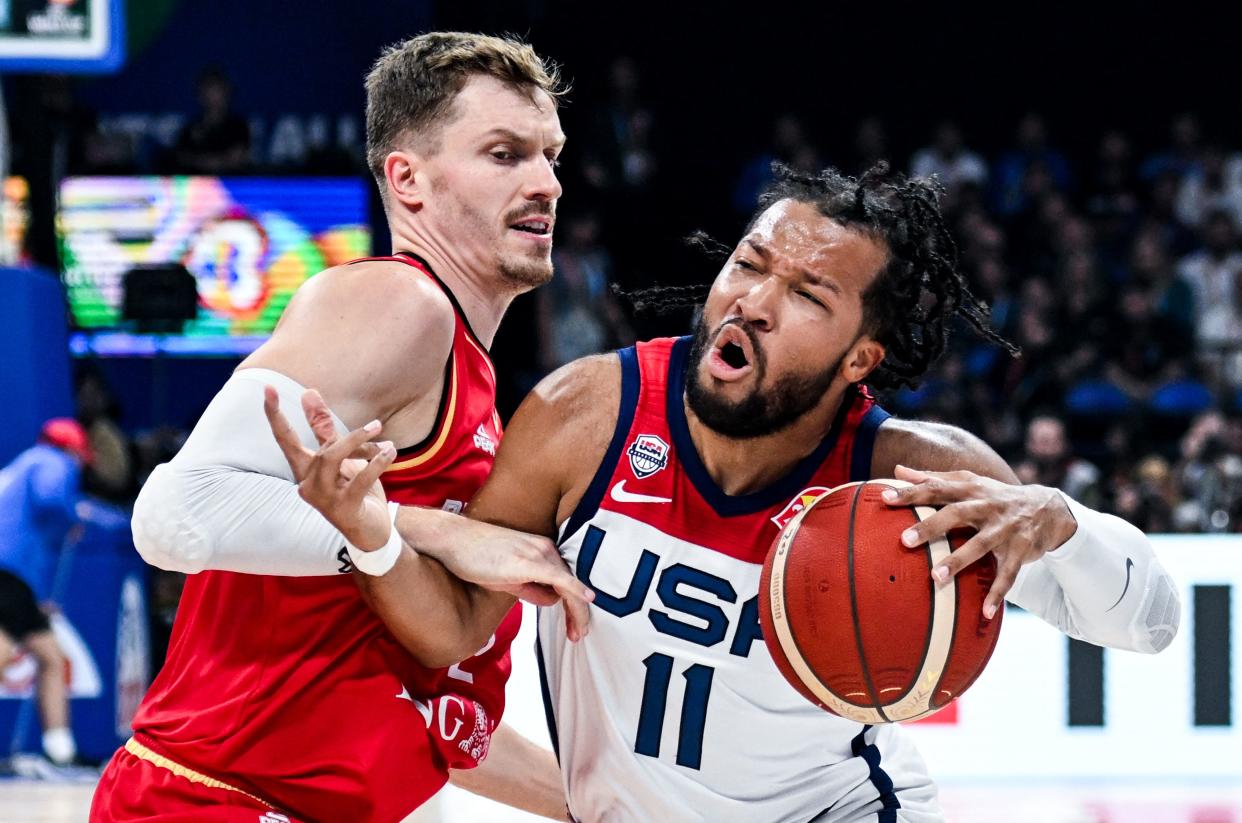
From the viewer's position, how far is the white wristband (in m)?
2.50

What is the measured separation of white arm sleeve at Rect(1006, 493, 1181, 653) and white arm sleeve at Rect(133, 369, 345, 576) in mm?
1306

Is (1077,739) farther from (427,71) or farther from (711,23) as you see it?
(711,23)

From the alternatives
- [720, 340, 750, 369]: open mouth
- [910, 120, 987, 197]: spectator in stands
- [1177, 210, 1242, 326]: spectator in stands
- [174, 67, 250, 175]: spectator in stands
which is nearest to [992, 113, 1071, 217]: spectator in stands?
[910, 120, 987, 197]: spectator in stands

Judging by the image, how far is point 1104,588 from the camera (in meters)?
2.80

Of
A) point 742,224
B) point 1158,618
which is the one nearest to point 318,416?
point 1158,618

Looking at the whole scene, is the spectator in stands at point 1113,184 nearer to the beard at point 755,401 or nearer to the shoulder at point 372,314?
the beard at point 755,401

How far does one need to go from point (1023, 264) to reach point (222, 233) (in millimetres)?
6632

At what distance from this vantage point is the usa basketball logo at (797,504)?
2.73m

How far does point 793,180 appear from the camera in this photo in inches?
121

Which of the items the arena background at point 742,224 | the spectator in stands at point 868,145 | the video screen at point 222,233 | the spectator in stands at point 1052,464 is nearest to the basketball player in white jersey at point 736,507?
the arena background at point 742,224

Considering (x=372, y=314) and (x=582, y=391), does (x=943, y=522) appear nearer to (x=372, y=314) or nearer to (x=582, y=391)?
(x=582, y=391)

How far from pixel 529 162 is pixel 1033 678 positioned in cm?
534

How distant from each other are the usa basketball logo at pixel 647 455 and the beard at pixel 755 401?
0.09m

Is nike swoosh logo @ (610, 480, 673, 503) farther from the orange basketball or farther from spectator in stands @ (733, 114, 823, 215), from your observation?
spectator in stands @ (733, 114, 823, 215)
